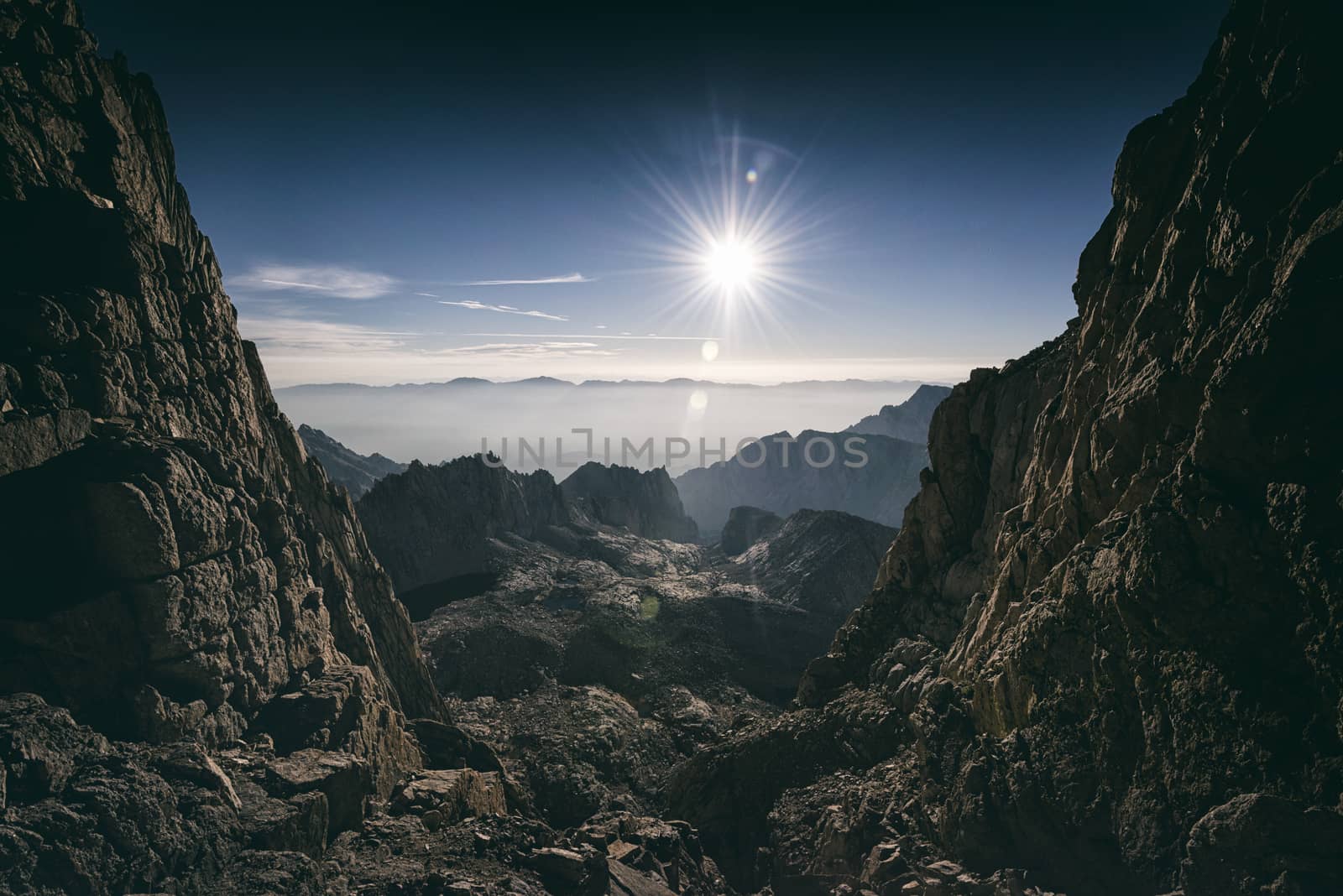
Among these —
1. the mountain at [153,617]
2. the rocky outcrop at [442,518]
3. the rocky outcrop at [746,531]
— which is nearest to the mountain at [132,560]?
the mountain at [153,617]

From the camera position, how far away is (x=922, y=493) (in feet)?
164

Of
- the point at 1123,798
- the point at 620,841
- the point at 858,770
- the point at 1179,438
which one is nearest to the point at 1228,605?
the point at 1179,438

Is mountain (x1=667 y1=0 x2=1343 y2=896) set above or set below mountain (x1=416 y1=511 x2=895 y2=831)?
above

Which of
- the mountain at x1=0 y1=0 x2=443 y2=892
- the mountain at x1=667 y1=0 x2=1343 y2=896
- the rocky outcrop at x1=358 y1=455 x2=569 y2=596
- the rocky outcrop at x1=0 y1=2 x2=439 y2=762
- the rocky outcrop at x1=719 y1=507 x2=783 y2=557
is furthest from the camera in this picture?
the rocky outcrop at x1=719 y1=507 x2=783 y2=557

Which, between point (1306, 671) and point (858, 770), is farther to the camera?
point (858, 770)

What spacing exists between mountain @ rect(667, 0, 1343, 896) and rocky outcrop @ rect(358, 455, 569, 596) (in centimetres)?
9993

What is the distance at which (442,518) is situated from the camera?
134m

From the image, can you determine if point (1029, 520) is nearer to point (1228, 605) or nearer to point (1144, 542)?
point (1144, 542)

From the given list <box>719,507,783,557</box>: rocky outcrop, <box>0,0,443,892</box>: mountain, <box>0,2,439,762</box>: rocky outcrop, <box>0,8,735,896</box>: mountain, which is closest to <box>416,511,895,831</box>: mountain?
<box>0,8,735,896</box>: mountain

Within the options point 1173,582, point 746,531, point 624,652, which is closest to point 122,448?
point 1173,582

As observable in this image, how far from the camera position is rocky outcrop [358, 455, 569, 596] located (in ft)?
412

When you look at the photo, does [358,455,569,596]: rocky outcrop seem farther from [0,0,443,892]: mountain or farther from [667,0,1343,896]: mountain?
[667,0,1343,896]: mountain

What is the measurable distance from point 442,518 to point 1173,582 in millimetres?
131342

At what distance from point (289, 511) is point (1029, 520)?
51.3m
